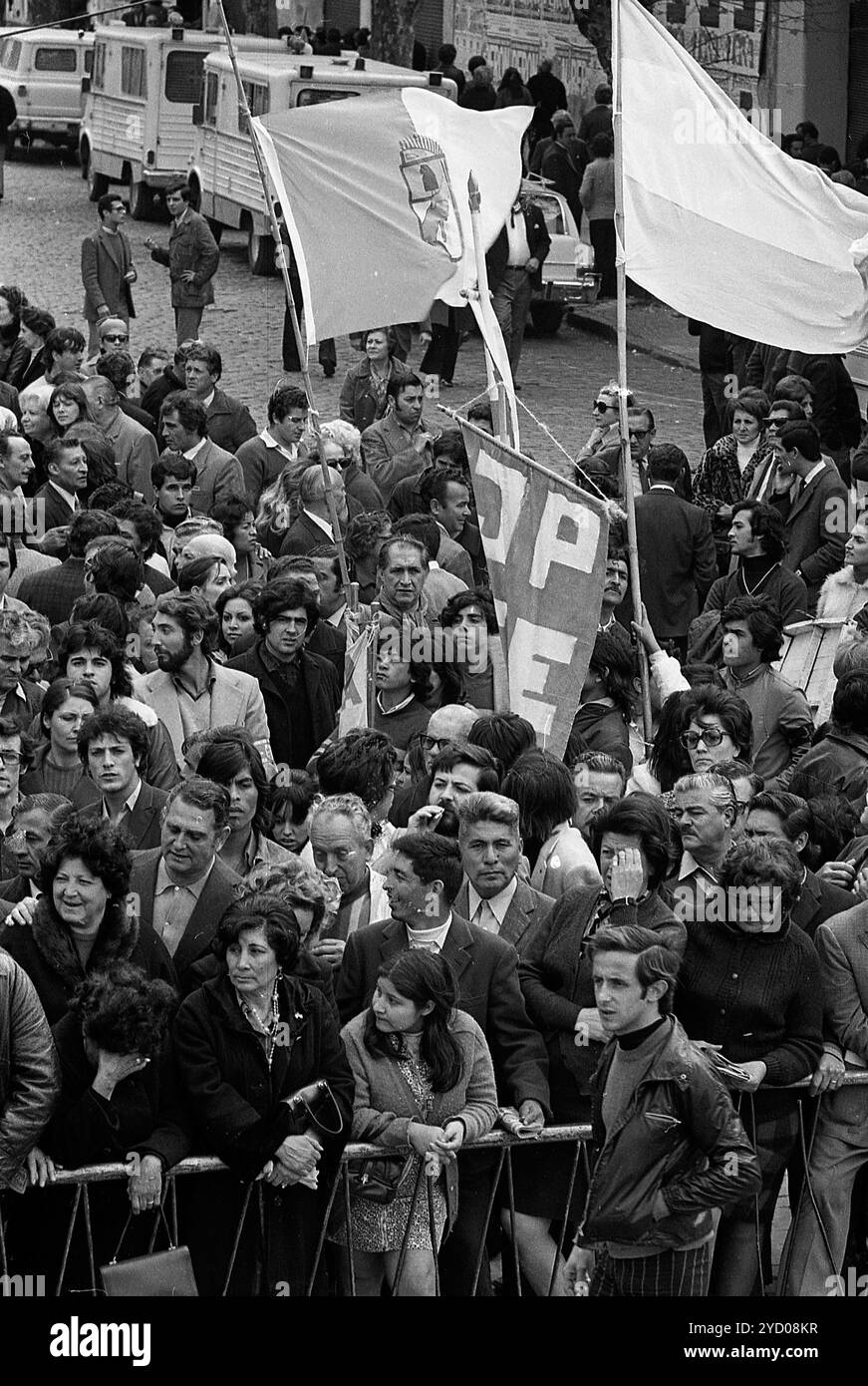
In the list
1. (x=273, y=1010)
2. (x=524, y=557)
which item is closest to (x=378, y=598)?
(x=524, y=557)

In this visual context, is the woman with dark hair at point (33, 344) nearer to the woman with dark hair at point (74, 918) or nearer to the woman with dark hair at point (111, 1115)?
the woman with dark hair at point (74, 918)

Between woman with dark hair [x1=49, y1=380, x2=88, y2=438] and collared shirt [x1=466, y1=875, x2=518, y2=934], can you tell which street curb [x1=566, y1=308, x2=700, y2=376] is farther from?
collared shirt [x1=466, y1=875, x2=518, y2=934]

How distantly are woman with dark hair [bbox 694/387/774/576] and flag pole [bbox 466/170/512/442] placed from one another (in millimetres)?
2793

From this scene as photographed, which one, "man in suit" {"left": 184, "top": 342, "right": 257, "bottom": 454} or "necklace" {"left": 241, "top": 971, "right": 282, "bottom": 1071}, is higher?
"necklace" {"left": 241, "top": 971, "right": 282, "bottom": 1071}

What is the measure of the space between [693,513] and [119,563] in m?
3.38

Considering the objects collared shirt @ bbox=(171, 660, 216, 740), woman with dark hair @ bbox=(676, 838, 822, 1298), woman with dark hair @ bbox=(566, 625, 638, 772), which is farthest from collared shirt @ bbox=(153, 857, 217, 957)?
woman with dark hair @ bbox=(566, 625, 638, 772)

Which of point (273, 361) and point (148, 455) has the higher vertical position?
point (148, 455)

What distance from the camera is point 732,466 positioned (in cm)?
1348

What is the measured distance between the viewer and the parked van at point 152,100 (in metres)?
29.4

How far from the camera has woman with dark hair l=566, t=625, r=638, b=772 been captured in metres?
9.20

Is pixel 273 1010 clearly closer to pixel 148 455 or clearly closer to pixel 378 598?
pixel 378 598

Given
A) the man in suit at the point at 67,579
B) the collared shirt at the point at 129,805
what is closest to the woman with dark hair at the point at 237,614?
the man in suit at the point at 67,579

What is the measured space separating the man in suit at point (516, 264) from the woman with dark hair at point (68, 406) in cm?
797

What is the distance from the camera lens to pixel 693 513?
1193cm
